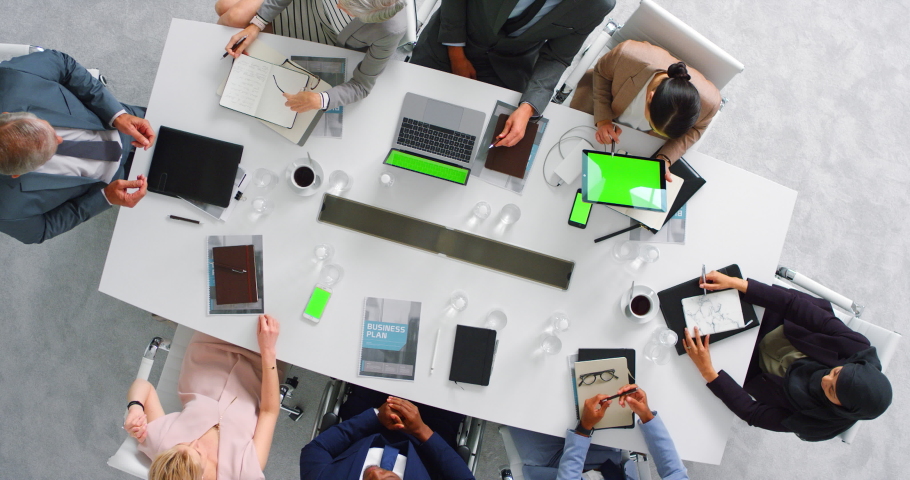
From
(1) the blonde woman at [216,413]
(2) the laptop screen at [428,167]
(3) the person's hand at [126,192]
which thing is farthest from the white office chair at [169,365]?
(2) the laptop screen at [428,167]

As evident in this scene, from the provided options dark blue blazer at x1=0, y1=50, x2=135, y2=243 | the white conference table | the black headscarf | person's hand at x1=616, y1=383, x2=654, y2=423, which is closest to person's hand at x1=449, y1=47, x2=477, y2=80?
the white conference table

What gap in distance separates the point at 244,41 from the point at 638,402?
6.36ft

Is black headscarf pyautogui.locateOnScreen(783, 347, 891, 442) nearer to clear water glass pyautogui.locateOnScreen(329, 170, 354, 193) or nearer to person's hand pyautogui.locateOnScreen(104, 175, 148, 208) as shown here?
clear water glass pyautogui.locateOnScreen(329, 170, 354, 193)

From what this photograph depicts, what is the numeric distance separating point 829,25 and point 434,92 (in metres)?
2.50

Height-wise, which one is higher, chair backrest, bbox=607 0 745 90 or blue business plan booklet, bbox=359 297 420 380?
chair backrest, bbox=607 0 745 90

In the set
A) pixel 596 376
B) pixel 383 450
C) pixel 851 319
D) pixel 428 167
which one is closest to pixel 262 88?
pixel 428 167

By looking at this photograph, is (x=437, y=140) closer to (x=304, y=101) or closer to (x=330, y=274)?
(x=304, y=101)

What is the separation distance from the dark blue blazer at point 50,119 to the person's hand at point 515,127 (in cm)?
148

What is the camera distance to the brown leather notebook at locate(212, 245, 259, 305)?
1763 mm

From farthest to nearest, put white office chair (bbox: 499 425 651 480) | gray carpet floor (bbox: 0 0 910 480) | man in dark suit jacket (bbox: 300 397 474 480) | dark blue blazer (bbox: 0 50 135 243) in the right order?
gray carpet floor (bbox: 0 0 910 480) → white office chair (bbox: 499 425 651 480) → man in dark suit jacket (bbox: 300 397 474 480) → dark blue blazer (bbox: 0 50 135 243)

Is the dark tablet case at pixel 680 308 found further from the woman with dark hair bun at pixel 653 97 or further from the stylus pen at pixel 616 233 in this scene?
the woman with dark hair bun at pixel 653 97

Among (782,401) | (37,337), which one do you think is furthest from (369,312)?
(37,337)

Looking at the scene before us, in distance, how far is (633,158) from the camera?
5.53ft

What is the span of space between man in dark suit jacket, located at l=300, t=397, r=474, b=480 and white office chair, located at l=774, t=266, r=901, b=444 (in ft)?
4.96
